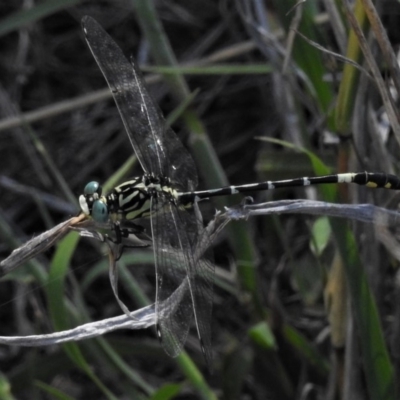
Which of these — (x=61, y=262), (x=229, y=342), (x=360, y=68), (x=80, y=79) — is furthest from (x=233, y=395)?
(x=80, y=79)

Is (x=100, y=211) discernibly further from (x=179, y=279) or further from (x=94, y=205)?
(x=179, y=279)

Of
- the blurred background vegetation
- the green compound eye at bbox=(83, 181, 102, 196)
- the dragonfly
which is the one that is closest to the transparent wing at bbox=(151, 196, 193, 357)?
the dragonfly

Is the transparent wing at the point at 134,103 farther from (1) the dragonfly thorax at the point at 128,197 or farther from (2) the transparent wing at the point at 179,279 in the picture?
(2) the transparent wing at the point at 179,279

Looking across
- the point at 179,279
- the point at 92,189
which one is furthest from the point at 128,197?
the point at 179,279

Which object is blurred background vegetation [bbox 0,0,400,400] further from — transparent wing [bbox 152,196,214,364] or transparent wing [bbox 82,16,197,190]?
transparent wing [bbox 152,196,214,364]

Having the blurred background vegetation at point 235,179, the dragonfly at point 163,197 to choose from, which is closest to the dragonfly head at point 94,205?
the dragonfly at point 163,197

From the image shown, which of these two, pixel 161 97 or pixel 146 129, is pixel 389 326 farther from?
pixel 161 97

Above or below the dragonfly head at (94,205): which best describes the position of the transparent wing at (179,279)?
below
